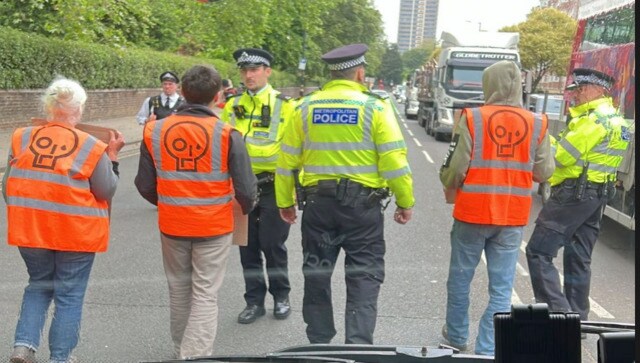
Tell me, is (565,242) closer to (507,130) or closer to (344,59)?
(507,130)

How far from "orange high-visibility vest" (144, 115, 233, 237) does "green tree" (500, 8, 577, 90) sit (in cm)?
154

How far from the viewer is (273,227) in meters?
5.14

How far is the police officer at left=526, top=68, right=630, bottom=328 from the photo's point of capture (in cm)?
471

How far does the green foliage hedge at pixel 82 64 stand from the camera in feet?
61.0

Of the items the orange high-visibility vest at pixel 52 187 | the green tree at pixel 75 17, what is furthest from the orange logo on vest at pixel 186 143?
the green tree at pixel 75 17

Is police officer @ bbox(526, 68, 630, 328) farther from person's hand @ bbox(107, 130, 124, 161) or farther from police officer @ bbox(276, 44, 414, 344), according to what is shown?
person's hand @ bbox(107, 130, 124, 161)

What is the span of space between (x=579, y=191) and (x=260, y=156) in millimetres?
2006

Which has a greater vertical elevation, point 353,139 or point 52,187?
point 353,139

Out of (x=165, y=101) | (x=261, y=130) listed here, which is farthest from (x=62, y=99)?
(x=165, y=101)

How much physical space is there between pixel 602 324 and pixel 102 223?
252 cm

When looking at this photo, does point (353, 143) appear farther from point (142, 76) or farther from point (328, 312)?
point (142, 76)

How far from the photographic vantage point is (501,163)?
4.33 metres

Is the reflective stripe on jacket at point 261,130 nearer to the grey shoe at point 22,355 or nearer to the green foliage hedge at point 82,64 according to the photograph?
the grey shoe at point 22,355

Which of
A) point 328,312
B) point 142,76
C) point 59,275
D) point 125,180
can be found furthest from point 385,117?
point 142,76
